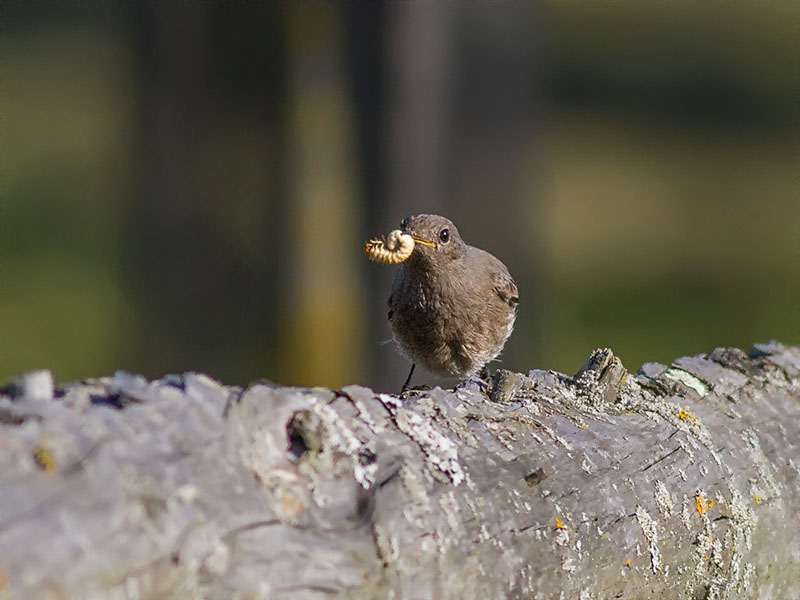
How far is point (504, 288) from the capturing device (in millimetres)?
4430

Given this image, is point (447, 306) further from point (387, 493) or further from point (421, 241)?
point (387, 493)

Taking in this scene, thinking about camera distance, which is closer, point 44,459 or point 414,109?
point 44,459

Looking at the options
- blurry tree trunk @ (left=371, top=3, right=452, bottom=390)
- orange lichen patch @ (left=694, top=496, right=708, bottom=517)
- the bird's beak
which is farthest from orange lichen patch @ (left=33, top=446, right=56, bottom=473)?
blurry tree trunk @ (left=371, top=3, right=452, bottom=390)

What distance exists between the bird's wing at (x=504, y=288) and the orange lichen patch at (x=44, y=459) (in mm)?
3031

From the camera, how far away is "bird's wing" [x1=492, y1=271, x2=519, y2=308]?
4399 millimetres

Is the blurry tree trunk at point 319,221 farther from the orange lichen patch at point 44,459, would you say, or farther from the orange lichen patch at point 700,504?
the orange lichen patch at point 44,459

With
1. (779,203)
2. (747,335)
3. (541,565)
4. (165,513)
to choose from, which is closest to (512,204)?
(541,565)

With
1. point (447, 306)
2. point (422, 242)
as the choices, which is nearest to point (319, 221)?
point (447, 306)

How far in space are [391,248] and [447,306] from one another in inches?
31.3

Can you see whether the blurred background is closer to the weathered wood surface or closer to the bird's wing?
the bird's wing

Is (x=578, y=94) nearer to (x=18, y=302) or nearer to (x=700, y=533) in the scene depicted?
(x=18, y=302)

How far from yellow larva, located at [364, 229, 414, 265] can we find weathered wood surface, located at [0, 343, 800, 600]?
2.36 feet

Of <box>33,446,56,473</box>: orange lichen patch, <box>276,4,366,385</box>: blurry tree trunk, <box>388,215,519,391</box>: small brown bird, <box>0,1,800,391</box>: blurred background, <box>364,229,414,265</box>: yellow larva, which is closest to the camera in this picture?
<box>33,446,56,473</box>: orange lichen patch

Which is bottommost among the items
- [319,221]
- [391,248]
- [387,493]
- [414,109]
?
[319,221]
